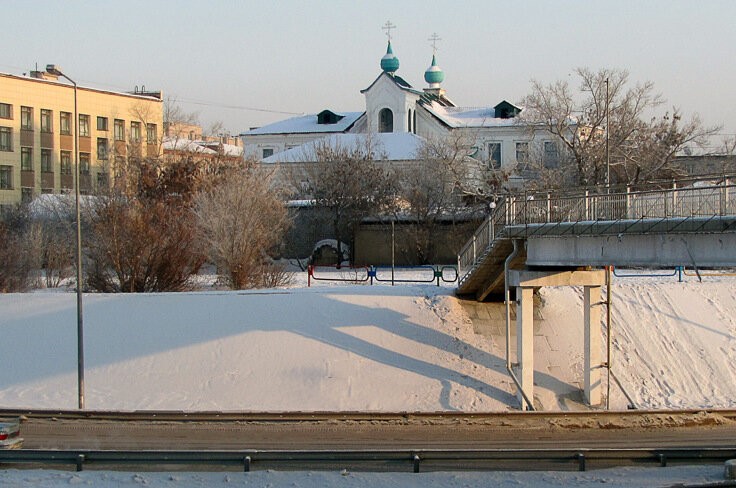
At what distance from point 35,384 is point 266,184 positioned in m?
20.6

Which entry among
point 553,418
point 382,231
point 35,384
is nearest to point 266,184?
point 382,231

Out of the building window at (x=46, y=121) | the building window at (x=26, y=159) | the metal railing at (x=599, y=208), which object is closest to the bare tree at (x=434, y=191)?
the metal railing at (x=599, y=208)

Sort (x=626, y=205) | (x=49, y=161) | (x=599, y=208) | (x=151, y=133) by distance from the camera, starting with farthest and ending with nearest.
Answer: (x=151, y=133) < (x=49, y=161) < (x=599, y=208) < (x=626, y=205)

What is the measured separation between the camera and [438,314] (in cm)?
3133

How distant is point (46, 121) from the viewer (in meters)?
71.7

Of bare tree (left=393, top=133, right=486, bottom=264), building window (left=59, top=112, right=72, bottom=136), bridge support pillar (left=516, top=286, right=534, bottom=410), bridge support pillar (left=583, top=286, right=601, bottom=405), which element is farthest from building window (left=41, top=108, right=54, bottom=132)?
bridge support pillar (left=583, top=286, right=601, bottom=405)

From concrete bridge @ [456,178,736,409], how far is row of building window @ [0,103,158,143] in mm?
48115

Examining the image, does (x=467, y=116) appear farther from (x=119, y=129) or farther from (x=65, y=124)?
(x=65, y=124)

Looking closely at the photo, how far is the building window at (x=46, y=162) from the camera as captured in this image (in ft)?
237

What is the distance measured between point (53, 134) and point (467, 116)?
35.7 m

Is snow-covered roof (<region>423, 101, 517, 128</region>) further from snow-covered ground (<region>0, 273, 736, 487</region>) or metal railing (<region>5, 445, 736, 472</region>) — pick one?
metal railing (<region>5, 445, 736, 472</region>)

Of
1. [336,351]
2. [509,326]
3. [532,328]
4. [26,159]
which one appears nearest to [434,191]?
[509,326]

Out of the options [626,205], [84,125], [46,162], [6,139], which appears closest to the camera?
[626,205]

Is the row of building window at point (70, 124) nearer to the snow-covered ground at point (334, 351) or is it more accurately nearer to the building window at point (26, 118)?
the building window at point (26, 118)
